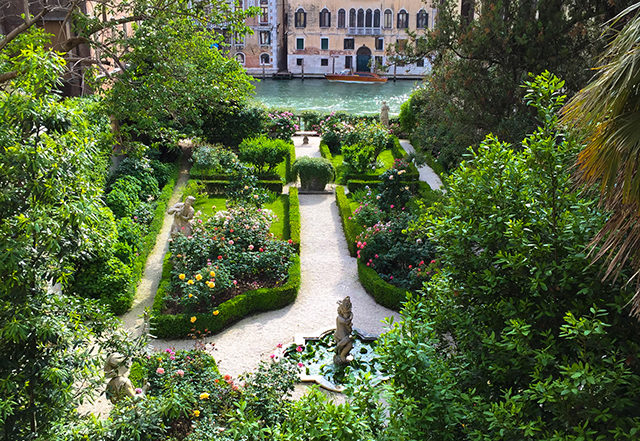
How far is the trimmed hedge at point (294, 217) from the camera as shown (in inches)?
534

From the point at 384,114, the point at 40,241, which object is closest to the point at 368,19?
the point at 384,114

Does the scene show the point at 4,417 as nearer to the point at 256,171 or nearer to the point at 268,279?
the point at 268,279

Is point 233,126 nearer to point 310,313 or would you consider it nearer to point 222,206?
point 222,206

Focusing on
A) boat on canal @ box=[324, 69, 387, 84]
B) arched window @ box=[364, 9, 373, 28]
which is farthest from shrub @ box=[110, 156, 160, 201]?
arched window @ box=[364, 9, 373, 28]

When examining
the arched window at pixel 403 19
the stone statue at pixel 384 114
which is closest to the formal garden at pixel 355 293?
the stone statue at pixel 384 114

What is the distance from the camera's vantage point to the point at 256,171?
18.8 meters

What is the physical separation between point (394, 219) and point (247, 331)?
14.1 feet

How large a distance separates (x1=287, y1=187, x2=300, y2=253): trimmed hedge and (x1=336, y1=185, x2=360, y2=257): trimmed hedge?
1164 mm

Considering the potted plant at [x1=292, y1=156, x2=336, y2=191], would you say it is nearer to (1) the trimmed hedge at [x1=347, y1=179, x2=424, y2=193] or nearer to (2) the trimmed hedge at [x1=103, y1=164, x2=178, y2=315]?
→ (1) the trimmed hedge at [x1=347, y1=179, x2=424, y2=193]

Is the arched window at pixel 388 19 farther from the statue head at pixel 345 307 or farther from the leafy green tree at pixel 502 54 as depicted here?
the statue head at pixel 345 307

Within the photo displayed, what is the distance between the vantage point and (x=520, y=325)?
433cm

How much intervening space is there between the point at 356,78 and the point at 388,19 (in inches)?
276

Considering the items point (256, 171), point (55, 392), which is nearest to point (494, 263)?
point (55, 392)

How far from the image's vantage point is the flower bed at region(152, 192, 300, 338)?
1045 cm
